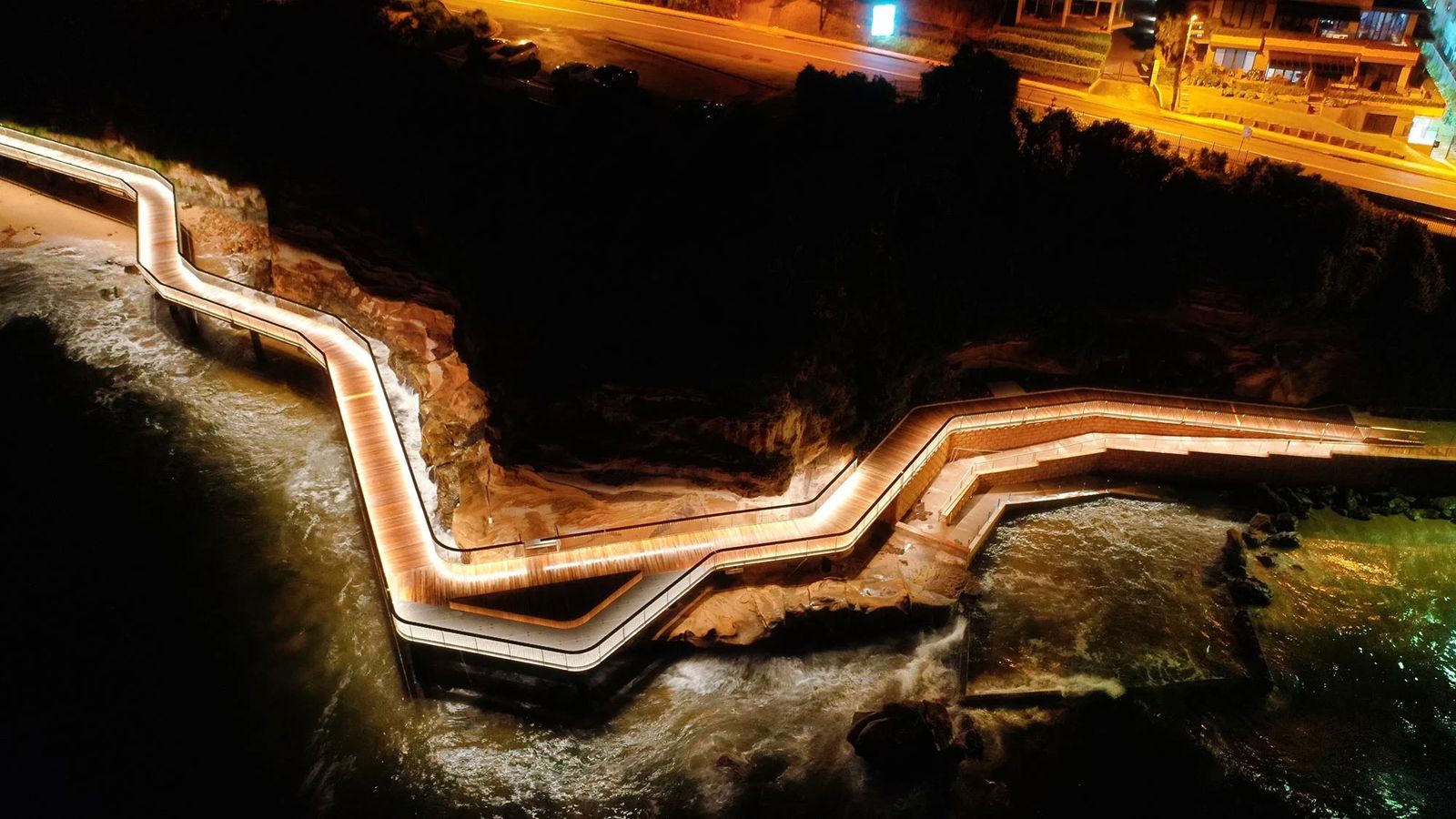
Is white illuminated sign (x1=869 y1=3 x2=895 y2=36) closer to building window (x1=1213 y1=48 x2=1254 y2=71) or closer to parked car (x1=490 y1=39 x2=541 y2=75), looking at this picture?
building window (x1=1213 y1=48 x2=1254 y2=71)

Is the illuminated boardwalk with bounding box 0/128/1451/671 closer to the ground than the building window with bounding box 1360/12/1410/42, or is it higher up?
closer to the ground

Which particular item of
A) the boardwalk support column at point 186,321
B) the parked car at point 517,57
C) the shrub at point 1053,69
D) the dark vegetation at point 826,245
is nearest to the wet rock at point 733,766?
the dark vegetation at point 826,245

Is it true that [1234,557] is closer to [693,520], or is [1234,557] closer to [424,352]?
[693,520]

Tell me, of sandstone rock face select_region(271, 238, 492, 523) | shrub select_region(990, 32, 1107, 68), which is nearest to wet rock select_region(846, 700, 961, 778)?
sandstone rock face select_region(271, 238, 492, 523)

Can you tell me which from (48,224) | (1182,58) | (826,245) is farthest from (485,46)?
(48,224)

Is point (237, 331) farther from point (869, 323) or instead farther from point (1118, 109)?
point (1118, 109)
